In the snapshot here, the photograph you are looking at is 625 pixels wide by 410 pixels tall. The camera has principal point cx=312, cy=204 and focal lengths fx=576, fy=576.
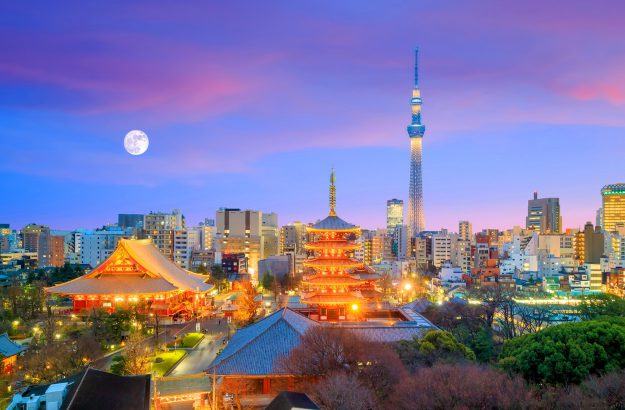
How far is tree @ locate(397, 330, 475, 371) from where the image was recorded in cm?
2244

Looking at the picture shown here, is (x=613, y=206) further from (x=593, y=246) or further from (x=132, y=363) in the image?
(x=132, y=363)

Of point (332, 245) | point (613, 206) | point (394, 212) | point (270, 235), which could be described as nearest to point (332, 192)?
point (332, 245)

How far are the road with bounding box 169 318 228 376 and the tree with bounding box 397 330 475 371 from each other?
925 cm

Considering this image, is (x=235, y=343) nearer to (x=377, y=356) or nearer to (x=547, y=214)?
(x=377, y=356)

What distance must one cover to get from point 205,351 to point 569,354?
19.0m

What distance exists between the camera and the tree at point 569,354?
61.6 ft

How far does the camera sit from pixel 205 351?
3119 cm

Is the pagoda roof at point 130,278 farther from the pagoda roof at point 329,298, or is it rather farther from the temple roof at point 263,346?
the temple roof at point 263,346

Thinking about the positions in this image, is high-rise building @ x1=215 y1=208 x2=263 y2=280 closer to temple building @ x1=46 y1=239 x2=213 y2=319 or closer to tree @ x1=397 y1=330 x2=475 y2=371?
temple building @ x1=46 y1=239 x2=213 y2=319

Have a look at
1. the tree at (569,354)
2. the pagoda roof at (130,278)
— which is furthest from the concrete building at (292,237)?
the tree at (569,354)

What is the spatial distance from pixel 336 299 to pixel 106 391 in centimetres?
2128

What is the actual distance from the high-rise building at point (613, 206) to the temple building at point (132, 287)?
9923cm

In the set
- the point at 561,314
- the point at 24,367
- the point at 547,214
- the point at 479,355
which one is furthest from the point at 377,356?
the point at 547,214

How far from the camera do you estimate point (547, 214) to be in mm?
122750
